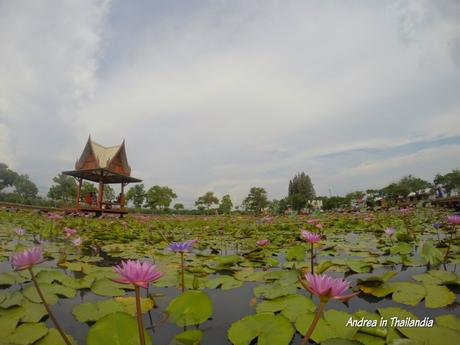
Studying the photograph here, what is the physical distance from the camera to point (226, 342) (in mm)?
1041

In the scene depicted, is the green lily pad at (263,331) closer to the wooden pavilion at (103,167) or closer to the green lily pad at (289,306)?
the green lily pad at (289,306)

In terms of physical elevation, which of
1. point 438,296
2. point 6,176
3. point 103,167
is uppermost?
point 6,176

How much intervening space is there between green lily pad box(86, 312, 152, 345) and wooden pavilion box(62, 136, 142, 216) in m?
13.0

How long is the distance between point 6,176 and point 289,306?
5836 centimetres

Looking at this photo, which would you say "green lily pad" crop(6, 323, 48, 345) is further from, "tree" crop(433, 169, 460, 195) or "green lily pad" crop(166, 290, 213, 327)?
"tree" crop(433, 169, 460, 195)

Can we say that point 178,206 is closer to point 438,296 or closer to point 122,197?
point 122,197

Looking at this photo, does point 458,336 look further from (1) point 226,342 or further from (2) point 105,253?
(2) point 105,253

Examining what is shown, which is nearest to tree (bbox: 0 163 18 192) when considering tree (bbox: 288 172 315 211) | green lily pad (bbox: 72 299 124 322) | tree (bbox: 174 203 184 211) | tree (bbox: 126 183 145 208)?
tree (bbox: 126 183 145 208)

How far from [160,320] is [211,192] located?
48.8m

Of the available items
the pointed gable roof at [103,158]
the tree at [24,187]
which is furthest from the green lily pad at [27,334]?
the tree at [24,187]

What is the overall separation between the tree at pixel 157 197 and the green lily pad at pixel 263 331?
45.5 meters

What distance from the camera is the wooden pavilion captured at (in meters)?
13.3

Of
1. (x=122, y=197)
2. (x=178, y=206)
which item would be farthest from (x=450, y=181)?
(x=122, y=197)

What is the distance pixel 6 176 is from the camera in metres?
44.6
